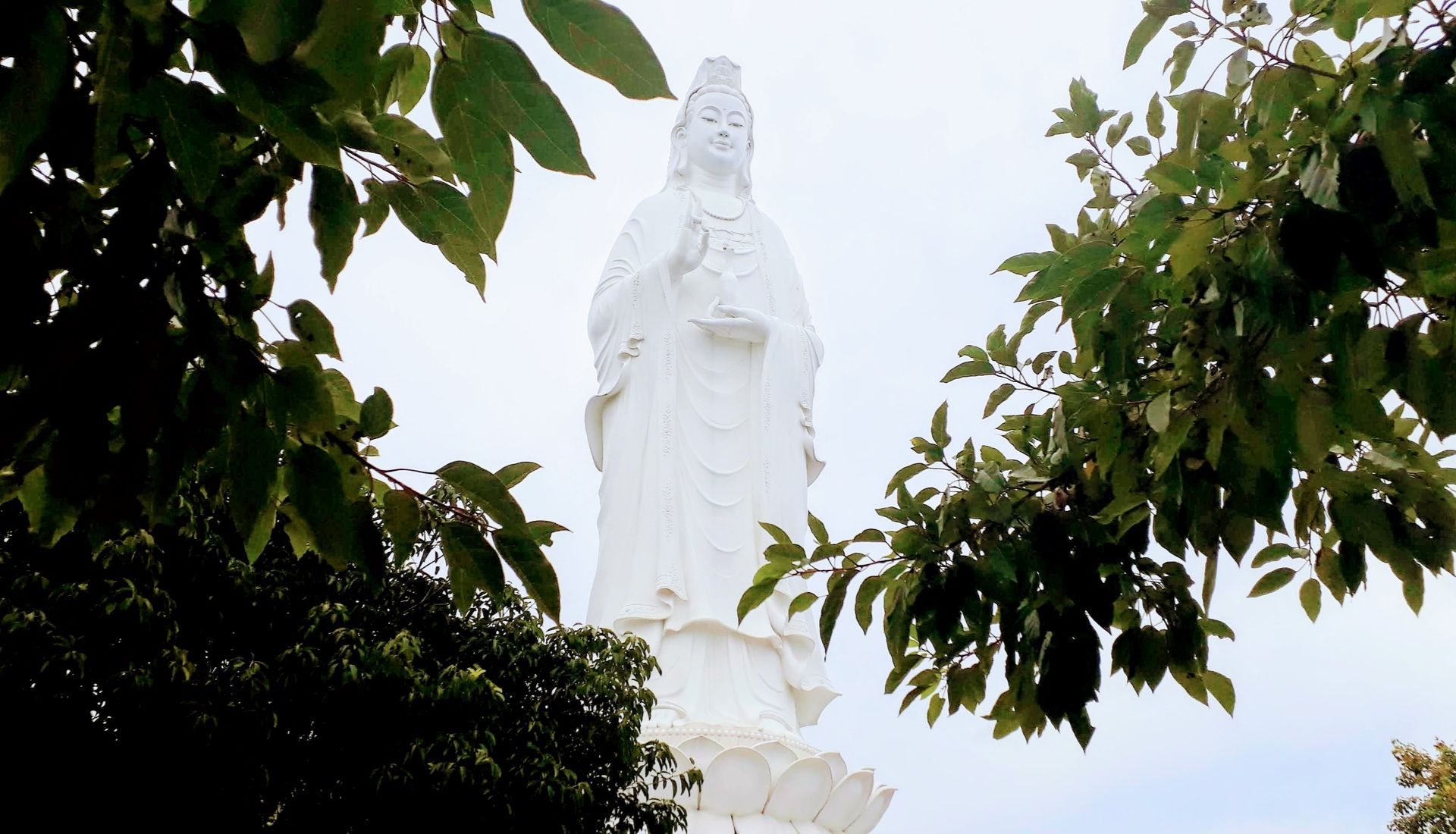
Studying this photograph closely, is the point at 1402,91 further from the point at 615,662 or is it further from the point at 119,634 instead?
the point at 615,662

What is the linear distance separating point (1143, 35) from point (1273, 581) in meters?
0.87

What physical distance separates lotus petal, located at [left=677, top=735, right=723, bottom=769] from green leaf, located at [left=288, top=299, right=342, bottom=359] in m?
6.15

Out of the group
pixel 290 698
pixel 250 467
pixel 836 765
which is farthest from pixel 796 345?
pixel 250 467

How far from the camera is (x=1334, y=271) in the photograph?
1528mm

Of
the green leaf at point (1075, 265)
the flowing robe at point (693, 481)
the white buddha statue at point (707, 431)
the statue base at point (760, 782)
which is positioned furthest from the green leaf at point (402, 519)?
the flowing robe at point (693, 481)

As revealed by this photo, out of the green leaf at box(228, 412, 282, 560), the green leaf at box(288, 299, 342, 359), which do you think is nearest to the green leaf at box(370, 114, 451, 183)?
the green leaf at box(288, 299, 342, 359)

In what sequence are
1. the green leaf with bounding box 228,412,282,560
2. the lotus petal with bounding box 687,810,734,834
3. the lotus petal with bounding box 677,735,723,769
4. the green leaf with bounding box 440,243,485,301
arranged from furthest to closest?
the lotus petal with bounding box 677,735,723,769, the lotus petal with bounding box 687,810,734,834, the green leaf with bounding box 440,243,485,301, the green leaf with bounding box 228,412,282,560

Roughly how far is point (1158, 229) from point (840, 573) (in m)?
0.67

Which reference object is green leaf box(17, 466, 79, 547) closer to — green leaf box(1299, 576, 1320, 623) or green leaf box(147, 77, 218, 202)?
green leaf box(147, 77, 218, 202)

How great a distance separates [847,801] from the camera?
7730mm

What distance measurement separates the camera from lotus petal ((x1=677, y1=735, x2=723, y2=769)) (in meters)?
7.35

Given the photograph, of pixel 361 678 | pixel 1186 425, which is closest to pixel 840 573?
pixel 1186 425

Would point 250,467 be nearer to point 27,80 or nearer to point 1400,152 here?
point 27,80

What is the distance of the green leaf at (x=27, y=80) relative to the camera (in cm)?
102
